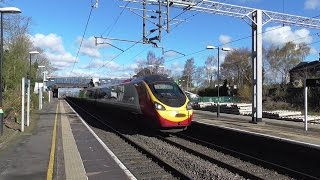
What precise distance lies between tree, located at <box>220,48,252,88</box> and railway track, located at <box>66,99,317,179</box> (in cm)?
8252

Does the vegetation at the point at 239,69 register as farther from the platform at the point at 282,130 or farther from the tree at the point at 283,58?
the platform at the point at 282,130

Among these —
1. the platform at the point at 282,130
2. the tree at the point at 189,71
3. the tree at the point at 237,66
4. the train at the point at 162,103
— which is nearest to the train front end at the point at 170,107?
the train at the point at 162,103

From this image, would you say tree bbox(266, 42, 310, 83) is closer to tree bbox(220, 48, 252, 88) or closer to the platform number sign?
tree bbox(220, 48, 252, 88)

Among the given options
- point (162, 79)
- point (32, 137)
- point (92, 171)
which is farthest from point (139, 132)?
point (92, 171)

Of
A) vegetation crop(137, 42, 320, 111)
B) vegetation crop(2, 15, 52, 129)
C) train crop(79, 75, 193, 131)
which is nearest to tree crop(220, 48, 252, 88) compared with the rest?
vegetation crop(137, 42, 320, 111)

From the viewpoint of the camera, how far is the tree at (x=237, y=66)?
102 metres

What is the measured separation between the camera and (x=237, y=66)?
4163 inches

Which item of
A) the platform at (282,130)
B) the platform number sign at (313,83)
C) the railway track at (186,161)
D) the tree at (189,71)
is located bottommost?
the railway track at (186,161)

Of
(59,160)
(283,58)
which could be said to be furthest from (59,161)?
(283,58)

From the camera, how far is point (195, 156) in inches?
584

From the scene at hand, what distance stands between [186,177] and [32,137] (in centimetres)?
1130

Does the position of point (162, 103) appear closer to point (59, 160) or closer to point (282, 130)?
point (59, 160)

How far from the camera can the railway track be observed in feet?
37.5

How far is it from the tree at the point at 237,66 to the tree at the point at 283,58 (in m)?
4.96
